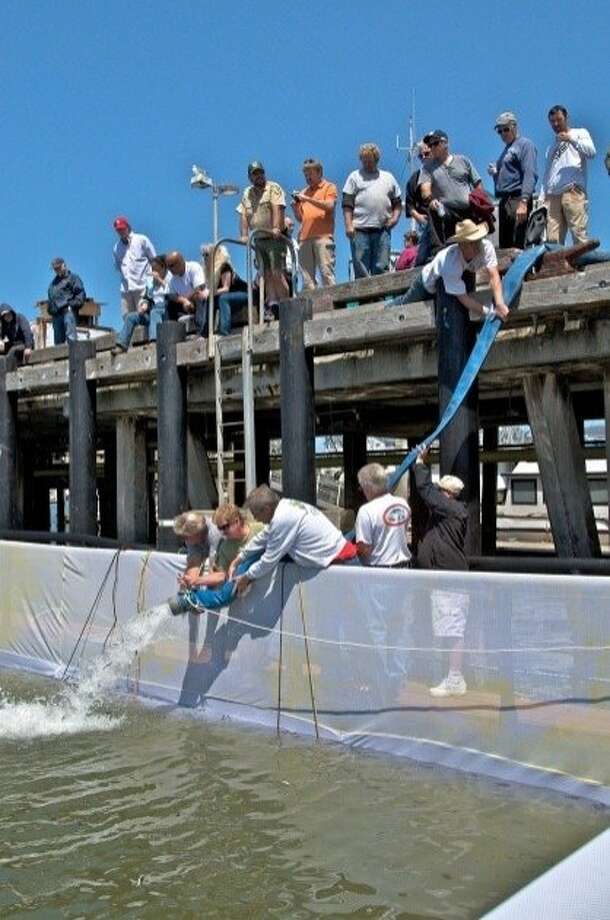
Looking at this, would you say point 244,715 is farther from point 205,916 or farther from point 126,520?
point 126,520

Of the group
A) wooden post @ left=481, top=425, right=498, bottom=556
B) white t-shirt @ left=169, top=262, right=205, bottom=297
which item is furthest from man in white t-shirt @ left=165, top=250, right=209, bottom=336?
wooden post @ left=481, top=425, right=498, bottom=556

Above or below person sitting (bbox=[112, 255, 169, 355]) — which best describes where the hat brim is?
below

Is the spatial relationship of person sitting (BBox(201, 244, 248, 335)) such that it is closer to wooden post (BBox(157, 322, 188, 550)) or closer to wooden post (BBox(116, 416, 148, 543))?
wooden post (BBox(157, 322, 188, 550))

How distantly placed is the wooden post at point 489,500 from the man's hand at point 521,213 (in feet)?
27.3

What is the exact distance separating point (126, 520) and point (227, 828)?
7174 mm

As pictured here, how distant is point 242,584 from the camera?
289 inches

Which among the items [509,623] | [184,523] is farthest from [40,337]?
[509,623]

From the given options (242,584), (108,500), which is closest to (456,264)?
(242,584)

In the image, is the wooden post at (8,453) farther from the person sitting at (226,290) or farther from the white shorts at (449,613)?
the white shorts at (449,613)

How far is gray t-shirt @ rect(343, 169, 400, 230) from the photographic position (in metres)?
10.2

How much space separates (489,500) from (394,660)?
1183 cm

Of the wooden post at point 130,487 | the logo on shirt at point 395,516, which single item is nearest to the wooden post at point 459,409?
the logo on shirt at point 395,516

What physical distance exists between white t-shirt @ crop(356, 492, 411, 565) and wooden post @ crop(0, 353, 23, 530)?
6865 millimetres

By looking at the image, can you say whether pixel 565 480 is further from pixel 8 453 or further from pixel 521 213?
pixel 8 453
